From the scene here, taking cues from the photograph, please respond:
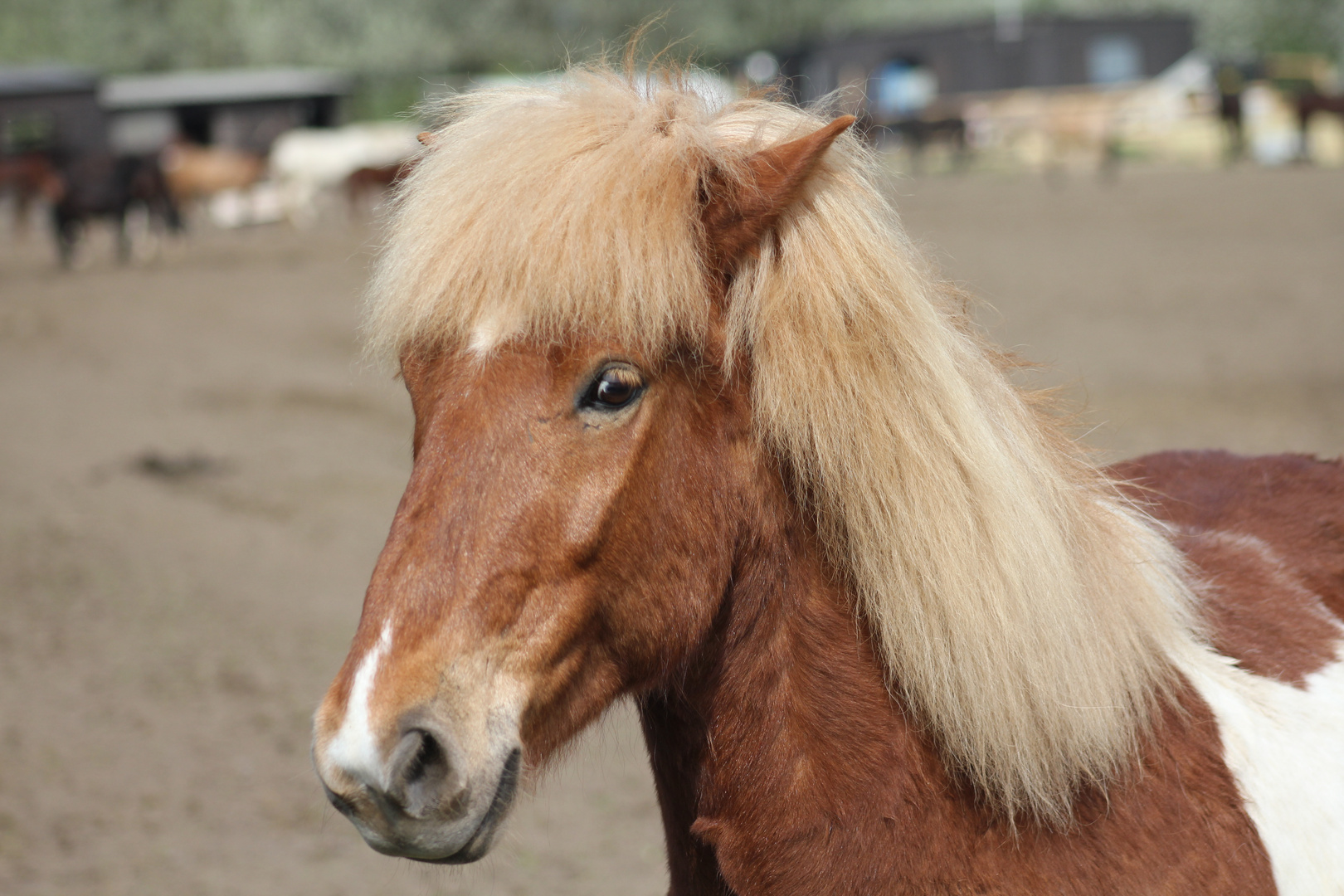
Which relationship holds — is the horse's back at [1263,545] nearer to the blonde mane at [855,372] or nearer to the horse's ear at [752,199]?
the blonde mane at [855,372]

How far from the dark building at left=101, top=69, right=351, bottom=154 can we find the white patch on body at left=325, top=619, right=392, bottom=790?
34.6 meters

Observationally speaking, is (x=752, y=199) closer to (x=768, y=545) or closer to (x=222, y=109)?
(x=768, y=545)

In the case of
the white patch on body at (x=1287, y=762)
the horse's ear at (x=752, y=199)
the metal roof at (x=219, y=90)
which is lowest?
the metal roof at (x=219, y=90)

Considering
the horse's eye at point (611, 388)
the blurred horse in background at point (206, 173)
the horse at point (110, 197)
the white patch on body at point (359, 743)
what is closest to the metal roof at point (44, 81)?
the blurred horse in background at point (206, 173)

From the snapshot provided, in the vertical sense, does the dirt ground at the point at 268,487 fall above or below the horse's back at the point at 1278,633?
below

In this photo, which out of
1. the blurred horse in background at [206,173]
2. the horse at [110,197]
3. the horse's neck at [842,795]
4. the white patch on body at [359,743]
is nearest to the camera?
the white patch on body at [359,743]

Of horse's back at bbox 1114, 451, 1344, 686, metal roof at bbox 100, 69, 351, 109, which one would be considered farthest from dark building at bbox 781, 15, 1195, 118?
horse's back at bbox 1114, 451, 1344, 686

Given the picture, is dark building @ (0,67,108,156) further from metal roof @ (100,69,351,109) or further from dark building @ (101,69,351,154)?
dark building @ (101,69,351,154)

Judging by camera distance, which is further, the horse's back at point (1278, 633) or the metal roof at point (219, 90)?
the metal roof at point (219, 90)

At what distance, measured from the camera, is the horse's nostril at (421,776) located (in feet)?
4.30

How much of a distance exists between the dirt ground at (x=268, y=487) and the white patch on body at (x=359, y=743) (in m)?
0.35

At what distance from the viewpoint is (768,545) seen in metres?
1.62

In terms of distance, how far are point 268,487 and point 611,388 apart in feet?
22.0

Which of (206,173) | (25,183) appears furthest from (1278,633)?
(206,173)
